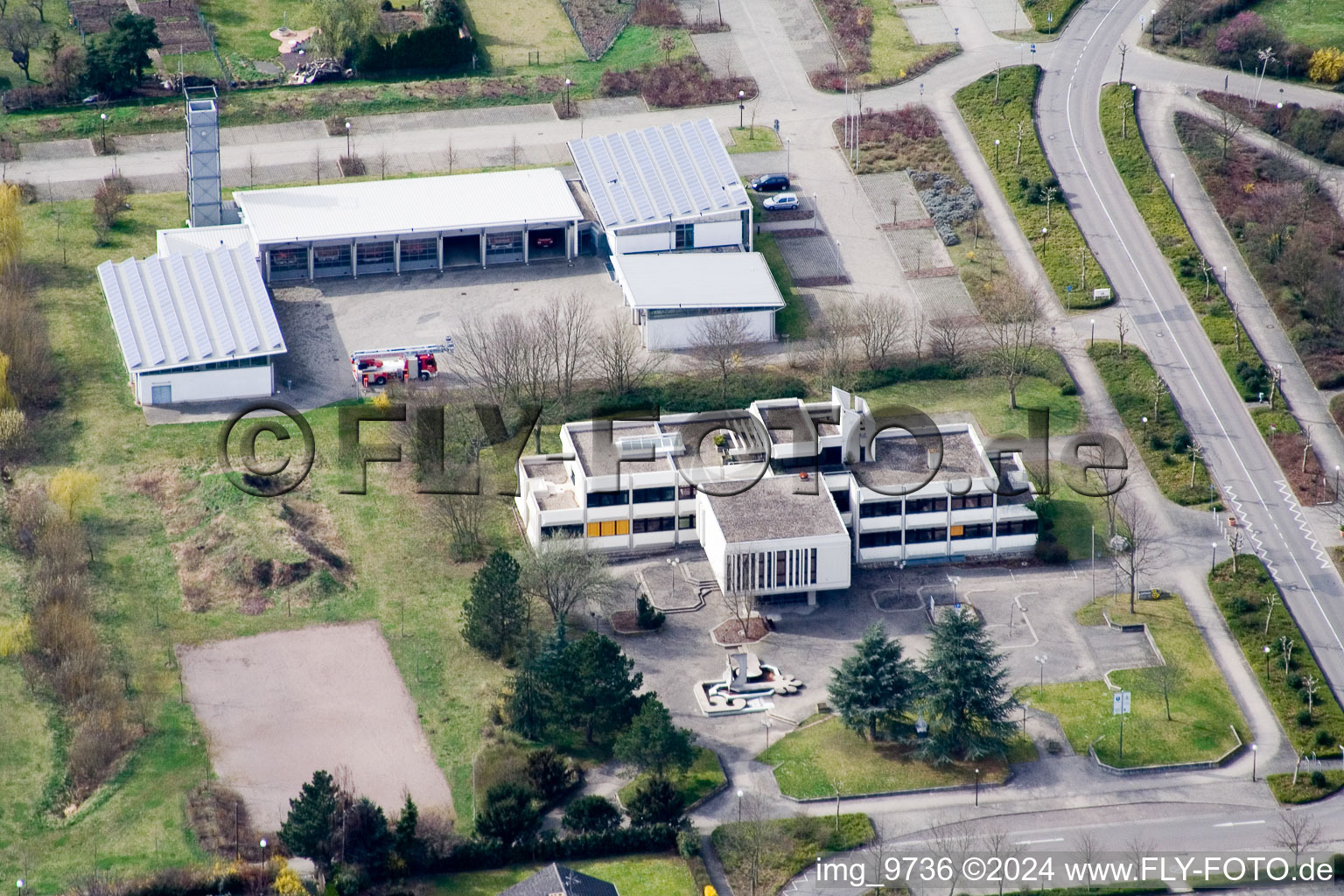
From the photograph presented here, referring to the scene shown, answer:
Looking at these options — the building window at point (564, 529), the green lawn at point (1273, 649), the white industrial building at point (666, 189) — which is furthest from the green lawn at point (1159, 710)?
the white industrial building at point (666, 189)

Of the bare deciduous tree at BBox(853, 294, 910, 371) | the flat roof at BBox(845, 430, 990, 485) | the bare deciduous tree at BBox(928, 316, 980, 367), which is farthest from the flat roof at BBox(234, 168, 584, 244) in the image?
the flat roof at BBox(845, 430, 990, 485)

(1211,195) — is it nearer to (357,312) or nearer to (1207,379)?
(1207,379)

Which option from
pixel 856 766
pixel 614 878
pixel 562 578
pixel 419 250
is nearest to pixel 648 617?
pixel 562 578

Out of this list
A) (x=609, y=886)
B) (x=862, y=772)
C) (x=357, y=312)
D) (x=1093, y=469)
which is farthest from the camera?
(x=357, y=312)

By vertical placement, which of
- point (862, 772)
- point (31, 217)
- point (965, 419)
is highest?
point (31, 217)

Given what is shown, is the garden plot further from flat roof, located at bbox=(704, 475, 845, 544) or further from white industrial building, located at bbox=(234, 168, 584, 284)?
white industrial building, located at bbox=(234, 168, 584, 284)

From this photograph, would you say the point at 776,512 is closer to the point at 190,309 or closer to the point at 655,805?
the point at 655,805

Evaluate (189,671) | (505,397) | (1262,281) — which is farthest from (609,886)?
Answer: (1262,281)

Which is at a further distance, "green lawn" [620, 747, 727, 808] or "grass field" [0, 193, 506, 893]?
"green lawn" [620, 747, 727, 808]
